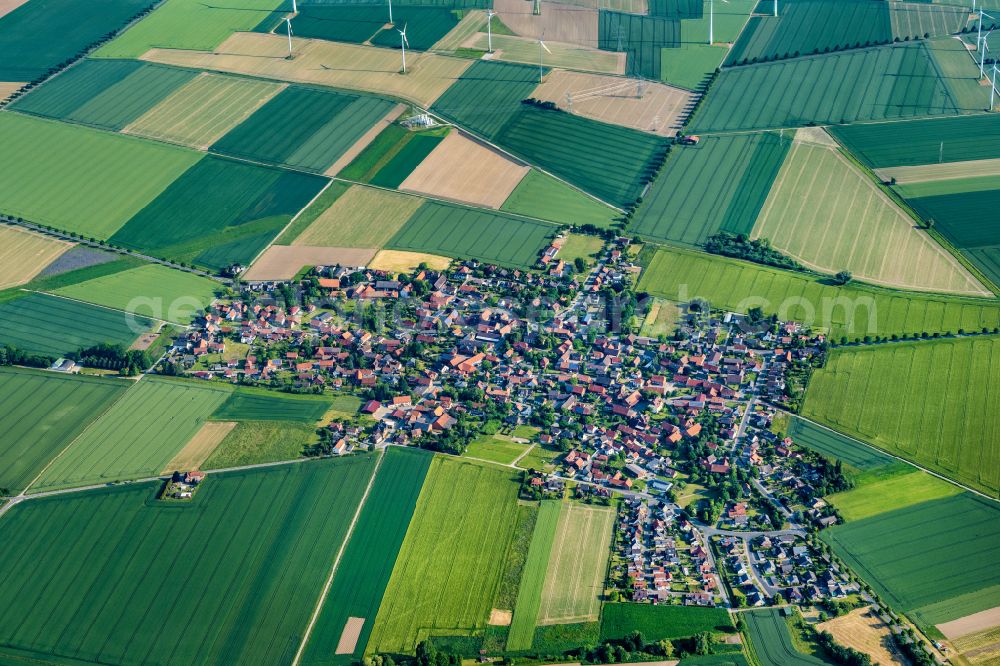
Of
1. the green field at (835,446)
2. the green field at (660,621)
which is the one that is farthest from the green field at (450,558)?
the green field at (835,446)

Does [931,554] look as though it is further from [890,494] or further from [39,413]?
[39,413]

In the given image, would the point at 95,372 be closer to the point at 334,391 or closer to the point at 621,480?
the point at 334,391

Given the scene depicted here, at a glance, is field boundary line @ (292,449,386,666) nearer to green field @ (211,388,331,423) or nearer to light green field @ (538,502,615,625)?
green field @ (211,388,331,423)

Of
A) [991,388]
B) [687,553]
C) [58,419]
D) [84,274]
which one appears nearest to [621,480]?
[687,553]

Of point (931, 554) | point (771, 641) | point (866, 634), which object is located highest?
point (931, 554)

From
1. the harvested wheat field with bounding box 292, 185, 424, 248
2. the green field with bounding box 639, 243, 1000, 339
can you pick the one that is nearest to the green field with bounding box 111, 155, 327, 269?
the harvested wheat field with bounding box 292, 185, 424, 248

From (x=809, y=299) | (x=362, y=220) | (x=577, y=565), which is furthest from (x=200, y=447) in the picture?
(x=809, y=299)

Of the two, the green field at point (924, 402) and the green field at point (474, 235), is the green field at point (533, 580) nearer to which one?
the green field at point (924, 402)
